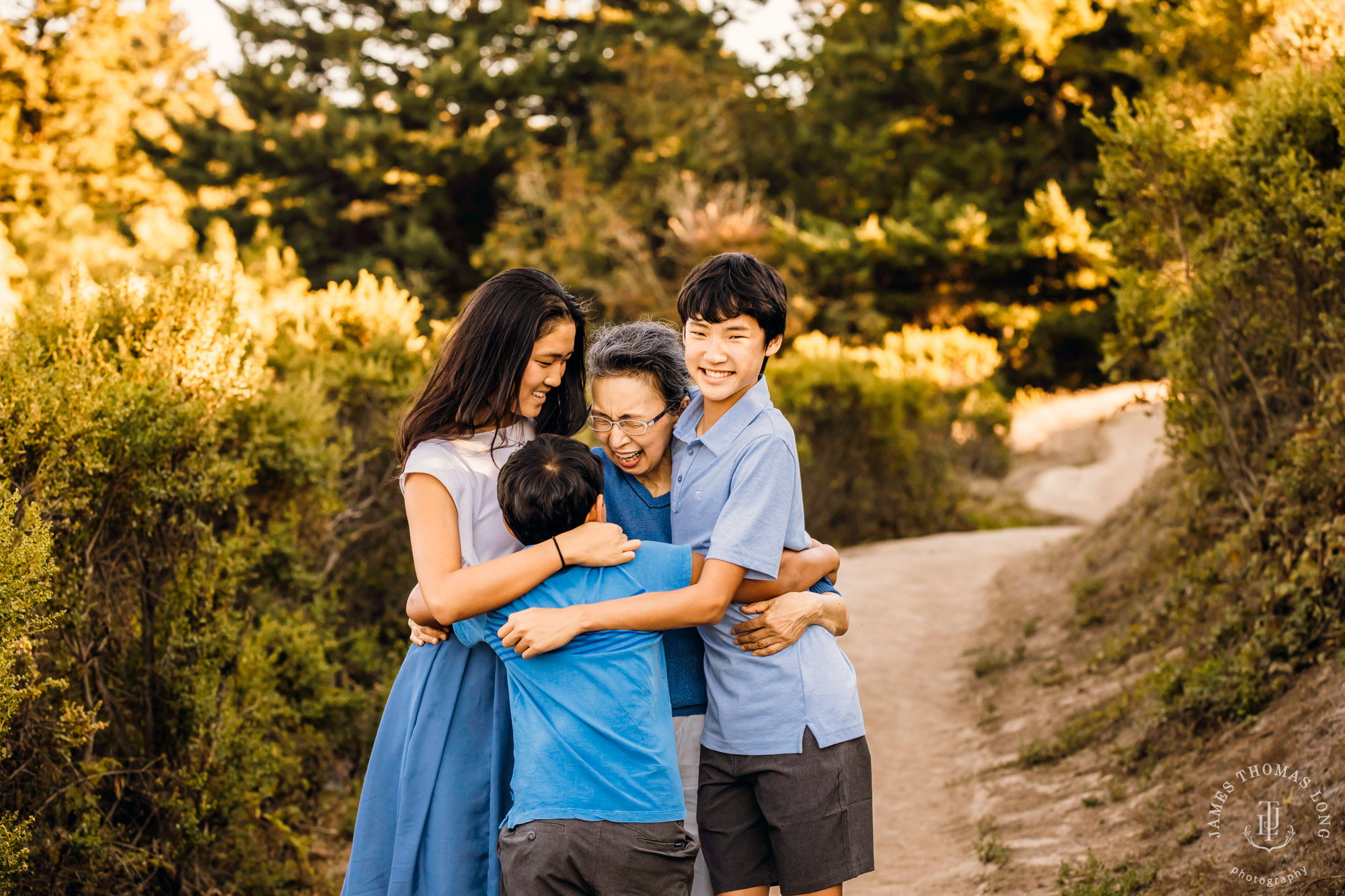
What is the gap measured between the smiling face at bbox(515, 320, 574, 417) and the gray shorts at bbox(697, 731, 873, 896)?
92 centimetres

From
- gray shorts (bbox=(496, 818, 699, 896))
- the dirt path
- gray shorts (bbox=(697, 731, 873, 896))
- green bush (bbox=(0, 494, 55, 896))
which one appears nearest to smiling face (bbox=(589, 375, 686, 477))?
gray shorts (bbox=(697, 731, 873, 896))

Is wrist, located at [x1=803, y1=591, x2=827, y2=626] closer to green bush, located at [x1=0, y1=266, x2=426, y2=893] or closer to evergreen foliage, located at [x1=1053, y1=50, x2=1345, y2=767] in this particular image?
green bush, located at [x1=0, y1=266, x2=426, y2=893]

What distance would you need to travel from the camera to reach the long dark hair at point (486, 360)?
2.35m

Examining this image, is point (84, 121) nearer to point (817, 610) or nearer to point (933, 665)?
point (933, 665)

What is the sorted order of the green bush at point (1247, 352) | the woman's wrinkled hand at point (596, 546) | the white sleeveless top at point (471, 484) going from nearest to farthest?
1. the woman's wrinkled hand at point (596, 546)
2. the white sleeveless top at point (471, 484)
3. the green bush at point (1247, 352)

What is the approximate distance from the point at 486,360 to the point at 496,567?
59cm

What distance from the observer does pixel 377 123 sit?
20.9 meters

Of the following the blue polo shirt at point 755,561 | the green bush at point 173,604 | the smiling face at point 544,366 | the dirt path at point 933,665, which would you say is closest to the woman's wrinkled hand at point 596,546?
the blue polo shirt at point 755,561

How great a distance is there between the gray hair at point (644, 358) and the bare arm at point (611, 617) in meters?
0.58

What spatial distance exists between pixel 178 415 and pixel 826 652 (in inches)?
89.2

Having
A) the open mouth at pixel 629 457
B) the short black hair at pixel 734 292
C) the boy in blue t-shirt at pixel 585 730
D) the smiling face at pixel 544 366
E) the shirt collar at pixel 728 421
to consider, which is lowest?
the boy in blue t-shirt at pixel 585 730

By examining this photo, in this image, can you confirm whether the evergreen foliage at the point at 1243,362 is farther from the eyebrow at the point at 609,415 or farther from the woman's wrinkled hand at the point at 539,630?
the woman's wrinkled hand at the point at 539,630

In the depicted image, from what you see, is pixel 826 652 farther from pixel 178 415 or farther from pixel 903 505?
pixel 903 505

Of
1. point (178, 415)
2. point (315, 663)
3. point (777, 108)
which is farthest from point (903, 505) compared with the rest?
point (777, 108)
